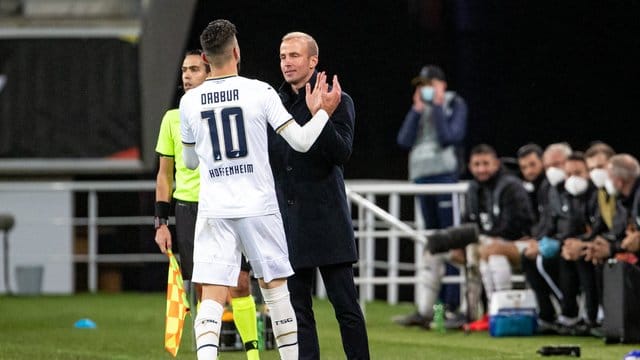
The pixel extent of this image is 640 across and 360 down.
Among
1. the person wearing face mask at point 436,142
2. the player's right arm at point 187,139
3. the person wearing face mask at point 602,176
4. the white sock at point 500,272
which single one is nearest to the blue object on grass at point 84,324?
the person wearing face mask at point 436,142

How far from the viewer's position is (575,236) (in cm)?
1196

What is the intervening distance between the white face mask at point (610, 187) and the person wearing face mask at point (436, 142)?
1.88 meters

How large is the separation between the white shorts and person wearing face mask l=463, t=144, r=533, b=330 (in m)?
5.28

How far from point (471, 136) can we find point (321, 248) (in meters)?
9.41

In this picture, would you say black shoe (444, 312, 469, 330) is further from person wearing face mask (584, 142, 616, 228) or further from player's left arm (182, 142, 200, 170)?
player's left arm (182, 142, 200, 170)

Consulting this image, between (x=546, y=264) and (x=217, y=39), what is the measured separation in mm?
5644

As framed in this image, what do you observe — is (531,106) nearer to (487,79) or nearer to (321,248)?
(487,79)

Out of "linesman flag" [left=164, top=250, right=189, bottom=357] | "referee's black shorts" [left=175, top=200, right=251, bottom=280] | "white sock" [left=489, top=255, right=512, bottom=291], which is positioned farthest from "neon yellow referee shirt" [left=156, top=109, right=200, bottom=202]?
"white sock" [left=489, top=255, right=512, bottom=291]

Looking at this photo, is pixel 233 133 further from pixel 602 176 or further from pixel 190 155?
pixel 602 176

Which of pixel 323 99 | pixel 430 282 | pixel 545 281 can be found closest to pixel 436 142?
pixel 430 282

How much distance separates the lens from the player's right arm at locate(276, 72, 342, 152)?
714cm

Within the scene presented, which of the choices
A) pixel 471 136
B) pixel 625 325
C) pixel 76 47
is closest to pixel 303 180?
pixel 625 325

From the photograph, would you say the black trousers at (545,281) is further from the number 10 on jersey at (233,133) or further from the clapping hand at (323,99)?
the number 10 on jersey at (233,133)

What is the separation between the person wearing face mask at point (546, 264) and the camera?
39.7 feet
